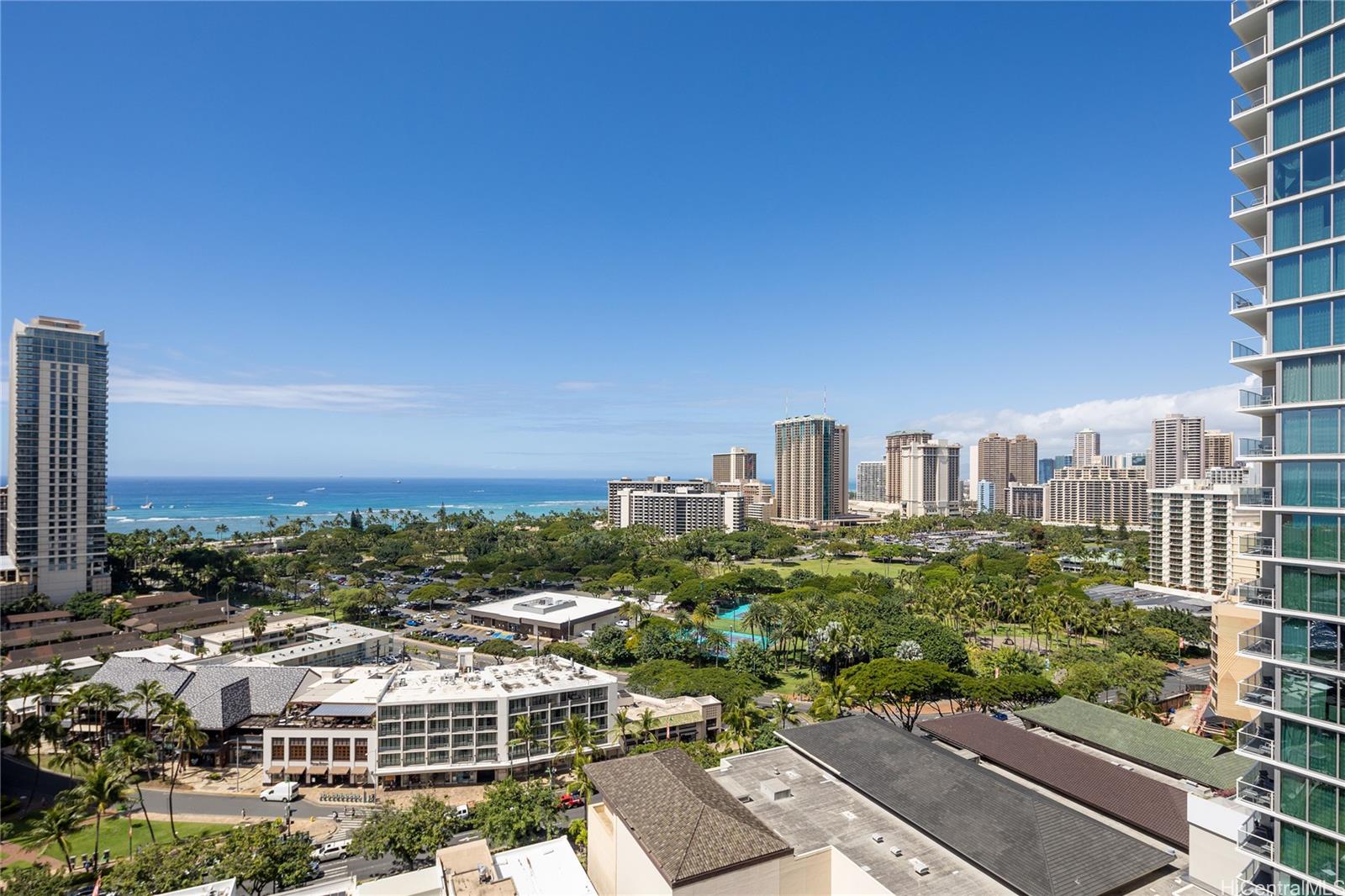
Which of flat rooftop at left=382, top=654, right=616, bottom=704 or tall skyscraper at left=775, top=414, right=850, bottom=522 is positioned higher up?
tall skyscraper at left=775, top=414, right=850, bottom=522

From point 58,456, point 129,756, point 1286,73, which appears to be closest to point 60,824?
point 129,756

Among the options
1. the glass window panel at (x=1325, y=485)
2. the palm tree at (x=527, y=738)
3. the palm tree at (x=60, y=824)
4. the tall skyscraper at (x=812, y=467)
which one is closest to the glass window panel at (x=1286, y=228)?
the glass window panel at (x=1325, y=485)

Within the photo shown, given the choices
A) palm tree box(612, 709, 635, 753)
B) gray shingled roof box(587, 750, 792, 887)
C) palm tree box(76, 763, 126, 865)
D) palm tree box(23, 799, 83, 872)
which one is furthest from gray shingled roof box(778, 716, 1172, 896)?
palm tree box(23, 799, 83, 872)

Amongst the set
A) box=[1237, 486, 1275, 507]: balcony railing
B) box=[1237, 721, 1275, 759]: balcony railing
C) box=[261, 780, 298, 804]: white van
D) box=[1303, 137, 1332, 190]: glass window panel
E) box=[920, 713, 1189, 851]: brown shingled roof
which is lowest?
box=[261, 780, 298, 804]: white van

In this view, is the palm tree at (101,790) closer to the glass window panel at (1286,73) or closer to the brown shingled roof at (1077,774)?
the brown shingled roof at (1077,774)

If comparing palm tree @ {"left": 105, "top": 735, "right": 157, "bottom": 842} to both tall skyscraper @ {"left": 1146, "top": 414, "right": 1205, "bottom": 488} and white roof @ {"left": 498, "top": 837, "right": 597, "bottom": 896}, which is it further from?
tall skyscraper @ {"left": 1146, "top": 414, "right": 1205, "bottom": 488}

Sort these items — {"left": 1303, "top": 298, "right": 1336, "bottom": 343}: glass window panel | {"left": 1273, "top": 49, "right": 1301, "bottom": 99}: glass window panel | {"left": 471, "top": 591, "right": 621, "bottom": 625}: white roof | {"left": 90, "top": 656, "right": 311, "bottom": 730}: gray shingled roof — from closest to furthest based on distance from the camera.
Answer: {"left": 1303, "top": 298, "right": 1336, "bottom": 343}: glass window panel, {"left": 1273, "top": 49, "right": 1301, "bottom": 99}: glass window panel, {"left": 90, "top": 656, "right": 311, "bottom": 730}: gray shingled roof, {"left": 471, "top": 591, "right": 621, "bottom": 625}: white roof
